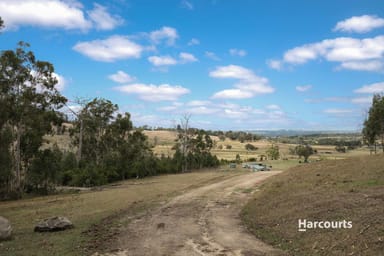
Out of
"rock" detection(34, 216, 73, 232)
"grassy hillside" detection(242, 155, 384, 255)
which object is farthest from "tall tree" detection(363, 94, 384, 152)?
"rock" detection(34, 216, 73, 232)

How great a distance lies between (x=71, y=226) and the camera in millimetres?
12953

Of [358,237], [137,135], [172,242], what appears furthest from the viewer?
[137,135]

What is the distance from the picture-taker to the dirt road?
9508 mm

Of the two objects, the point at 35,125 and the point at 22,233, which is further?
the point at 35,125

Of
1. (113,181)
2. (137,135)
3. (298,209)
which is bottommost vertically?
(113,181)

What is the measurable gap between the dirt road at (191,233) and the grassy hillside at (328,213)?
28.9 inches

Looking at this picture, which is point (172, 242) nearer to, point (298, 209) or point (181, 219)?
point (181, 219)

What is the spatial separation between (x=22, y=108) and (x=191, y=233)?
85.7ft

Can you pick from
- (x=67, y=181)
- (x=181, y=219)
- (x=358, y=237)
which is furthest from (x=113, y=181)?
(x=358, y=237)

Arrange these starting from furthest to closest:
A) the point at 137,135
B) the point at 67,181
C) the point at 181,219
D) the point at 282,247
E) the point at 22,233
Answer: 1. the point at 137,135
2. the point at 67,181
3. the point at 181,219
4. the point at 22,233
5. the point at 282,247

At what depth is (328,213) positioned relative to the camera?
1159 cm

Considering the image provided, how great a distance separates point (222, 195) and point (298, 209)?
30.4 ft

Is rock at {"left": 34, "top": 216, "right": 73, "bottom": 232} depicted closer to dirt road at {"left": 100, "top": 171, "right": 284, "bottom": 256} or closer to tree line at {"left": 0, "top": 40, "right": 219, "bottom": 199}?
dirt road at {"left": 100, "top": 171, "right": 284, "bottom": 256}

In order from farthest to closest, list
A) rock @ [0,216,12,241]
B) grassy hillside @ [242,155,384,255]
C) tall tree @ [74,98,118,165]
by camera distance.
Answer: tall tree @ [74,98,118,165] → rock @ [0,216,12,241] → grassy hillside @ [242,155,384,255]
